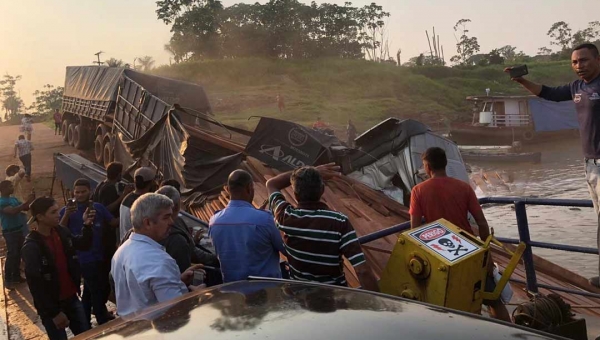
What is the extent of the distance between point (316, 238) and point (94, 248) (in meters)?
2.65

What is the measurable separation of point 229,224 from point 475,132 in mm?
29236

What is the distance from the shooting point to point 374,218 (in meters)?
7.10

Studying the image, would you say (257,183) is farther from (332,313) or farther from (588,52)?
(332,313)

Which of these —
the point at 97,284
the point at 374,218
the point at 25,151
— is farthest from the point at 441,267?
the point at 25,151

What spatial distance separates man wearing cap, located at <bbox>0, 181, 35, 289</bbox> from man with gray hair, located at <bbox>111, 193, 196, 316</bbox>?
4820 mm

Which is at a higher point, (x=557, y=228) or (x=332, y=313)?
(x=332, y=313)

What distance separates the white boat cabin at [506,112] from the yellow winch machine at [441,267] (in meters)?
28.9

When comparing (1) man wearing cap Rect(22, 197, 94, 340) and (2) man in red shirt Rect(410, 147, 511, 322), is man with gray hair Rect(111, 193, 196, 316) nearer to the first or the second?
(1) man wearing cap Rect(22, 197, 94, 340)

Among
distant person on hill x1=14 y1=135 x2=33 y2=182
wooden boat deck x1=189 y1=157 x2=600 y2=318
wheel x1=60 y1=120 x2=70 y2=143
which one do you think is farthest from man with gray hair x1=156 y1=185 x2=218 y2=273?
wheel x1=60 y1=120 x2=70 y2=143

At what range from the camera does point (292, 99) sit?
Answer: 3984 cm

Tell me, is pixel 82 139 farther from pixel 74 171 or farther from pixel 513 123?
pixel 513 123

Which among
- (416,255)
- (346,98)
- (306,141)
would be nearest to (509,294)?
(416,255)

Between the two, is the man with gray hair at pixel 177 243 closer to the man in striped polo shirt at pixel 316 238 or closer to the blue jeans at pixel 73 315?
the man in striped polo shirt at pixel 316 238

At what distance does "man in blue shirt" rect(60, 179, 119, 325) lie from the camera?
4766 mm
